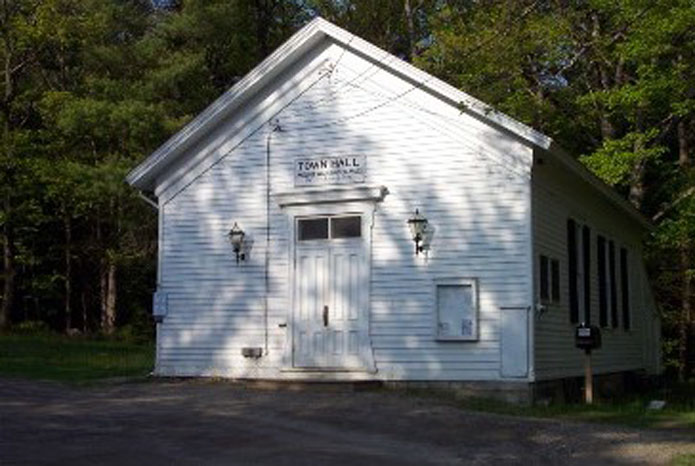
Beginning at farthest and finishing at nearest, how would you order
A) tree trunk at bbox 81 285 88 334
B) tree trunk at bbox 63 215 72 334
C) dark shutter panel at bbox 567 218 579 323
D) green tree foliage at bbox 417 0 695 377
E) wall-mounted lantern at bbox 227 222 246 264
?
tree trunk at bbox 81 285 88 334, tree trunk at bbox 63 215 72 334, green tree foliage at bbox 417 0 695 377, dark shutter panel at bbox 567 218 579 323, wall-mounted lantern at bbox 227 222 246 264

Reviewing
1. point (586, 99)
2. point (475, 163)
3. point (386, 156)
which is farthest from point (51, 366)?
point (586, 99)

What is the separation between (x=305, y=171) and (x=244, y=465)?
8.74 m

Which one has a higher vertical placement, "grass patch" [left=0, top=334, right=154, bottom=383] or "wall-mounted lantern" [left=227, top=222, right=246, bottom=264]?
"wall-mounted lantern" [left=227, top=222, right=246, bottom=264]

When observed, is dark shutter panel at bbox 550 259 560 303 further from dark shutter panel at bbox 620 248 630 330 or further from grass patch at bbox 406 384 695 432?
dark shutter panel at bbox 620 248 630 330

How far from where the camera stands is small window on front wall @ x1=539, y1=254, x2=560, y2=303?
53.3ft

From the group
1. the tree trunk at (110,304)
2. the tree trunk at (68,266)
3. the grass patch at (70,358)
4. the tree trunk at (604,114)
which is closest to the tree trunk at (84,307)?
the tree trunk at (68,266)

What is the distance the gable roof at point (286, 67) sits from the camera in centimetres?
1538

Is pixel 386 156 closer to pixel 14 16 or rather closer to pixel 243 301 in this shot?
pixel 243 301

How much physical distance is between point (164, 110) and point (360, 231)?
59.0 ft

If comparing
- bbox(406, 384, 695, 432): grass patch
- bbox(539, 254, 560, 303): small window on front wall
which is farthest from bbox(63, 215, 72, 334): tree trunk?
bbox(406, 384, 695, 432): grass patch

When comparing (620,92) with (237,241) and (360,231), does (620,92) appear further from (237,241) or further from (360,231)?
(237,241)

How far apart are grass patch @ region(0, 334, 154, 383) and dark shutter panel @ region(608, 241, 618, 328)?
1001 centimetres

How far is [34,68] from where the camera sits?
37.7m

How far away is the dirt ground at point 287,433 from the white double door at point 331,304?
149 cm
